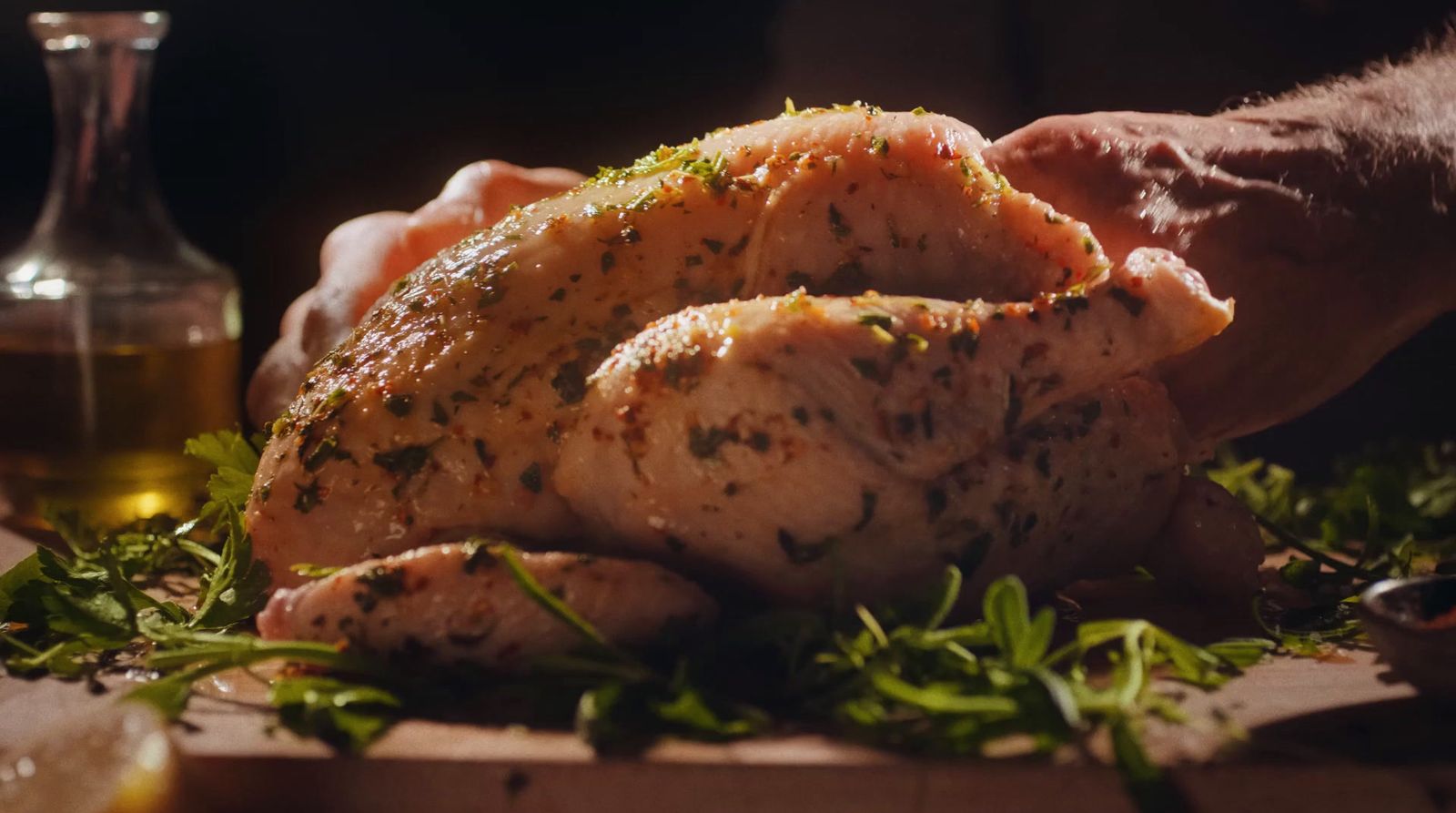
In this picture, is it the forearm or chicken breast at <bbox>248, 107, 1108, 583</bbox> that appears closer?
chicken breast at <bbox>248, 107, 1108, 583</bbox>

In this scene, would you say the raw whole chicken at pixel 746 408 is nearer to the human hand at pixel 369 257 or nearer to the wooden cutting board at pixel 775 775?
the wooden cutting board at pixel 775 775

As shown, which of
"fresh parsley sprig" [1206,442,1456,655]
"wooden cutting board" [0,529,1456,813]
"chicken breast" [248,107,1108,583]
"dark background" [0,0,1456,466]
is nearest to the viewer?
"wooden cutting board" [0,529,1456,813]

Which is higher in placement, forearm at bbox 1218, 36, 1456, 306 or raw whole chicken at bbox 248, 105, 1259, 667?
forearm at bbox 1218, 36, 1456, 306

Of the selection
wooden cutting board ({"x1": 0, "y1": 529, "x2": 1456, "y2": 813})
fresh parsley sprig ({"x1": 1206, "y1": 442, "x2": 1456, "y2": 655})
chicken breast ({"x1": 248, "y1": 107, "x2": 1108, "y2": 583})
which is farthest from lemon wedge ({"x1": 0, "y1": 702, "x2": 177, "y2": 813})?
fresh parsley sprig ({"x1": 1206, "y1": 442, "x2": 1456, "y2": 655})

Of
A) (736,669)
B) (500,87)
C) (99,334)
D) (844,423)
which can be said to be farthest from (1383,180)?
(500,87)

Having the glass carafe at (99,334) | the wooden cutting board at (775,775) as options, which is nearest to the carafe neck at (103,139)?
the glass carafe at (99,334)

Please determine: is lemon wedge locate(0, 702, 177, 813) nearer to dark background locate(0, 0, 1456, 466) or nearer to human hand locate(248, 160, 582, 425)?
human hand locate(248, 160, 582, 425)
